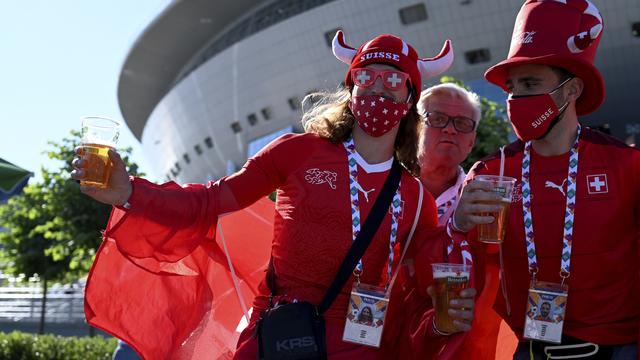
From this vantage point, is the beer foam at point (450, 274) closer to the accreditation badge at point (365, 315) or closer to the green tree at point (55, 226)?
the accreditation badge at point (365, 315)

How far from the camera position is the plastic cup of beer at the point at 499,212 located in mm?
3180

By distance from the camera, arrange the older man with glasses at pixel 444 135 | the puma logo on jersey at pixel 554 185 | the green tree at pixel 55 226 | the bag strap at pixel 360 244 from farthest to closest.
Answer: the green tree at pixel 55 226, the older man with glasses at pixel 444 135, the puma logo on jersey at pixel 554 185, the bag strap at pixel 360 244

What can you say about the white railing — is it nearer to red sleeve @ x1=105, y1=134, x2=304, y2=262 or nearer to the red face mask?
red sleeve @ x1=105, y1=134, x2=304, y2=262

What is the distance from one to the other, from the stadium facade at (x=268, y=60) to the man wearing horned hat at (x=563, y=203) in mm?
24115

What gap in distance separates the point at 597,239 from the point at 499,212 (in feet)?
1.52

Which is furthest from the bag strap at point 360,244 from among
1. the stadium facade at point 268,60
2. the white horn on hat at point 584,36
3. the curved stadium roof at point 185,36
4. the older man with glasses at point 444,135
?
the curved stadium roof at point 185,36

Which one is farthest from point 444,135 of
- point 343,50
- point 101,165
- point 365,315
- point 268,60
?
point 268,60

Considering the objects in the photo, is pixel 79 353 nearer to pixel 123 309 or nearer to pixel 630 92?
pixel 123 309

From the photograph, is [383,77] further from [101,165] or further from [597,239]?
[101,165]

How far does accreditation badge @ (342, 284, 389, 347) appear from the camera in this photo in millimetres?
3168

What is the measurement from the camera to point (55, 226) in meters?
21.6

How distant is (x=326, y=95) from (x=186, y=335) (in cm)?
140

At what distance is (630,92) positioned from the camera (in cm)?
3169

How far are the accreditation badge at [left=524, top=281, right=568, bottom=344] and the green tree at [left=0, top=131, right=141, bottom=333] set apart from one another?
58.3ft
